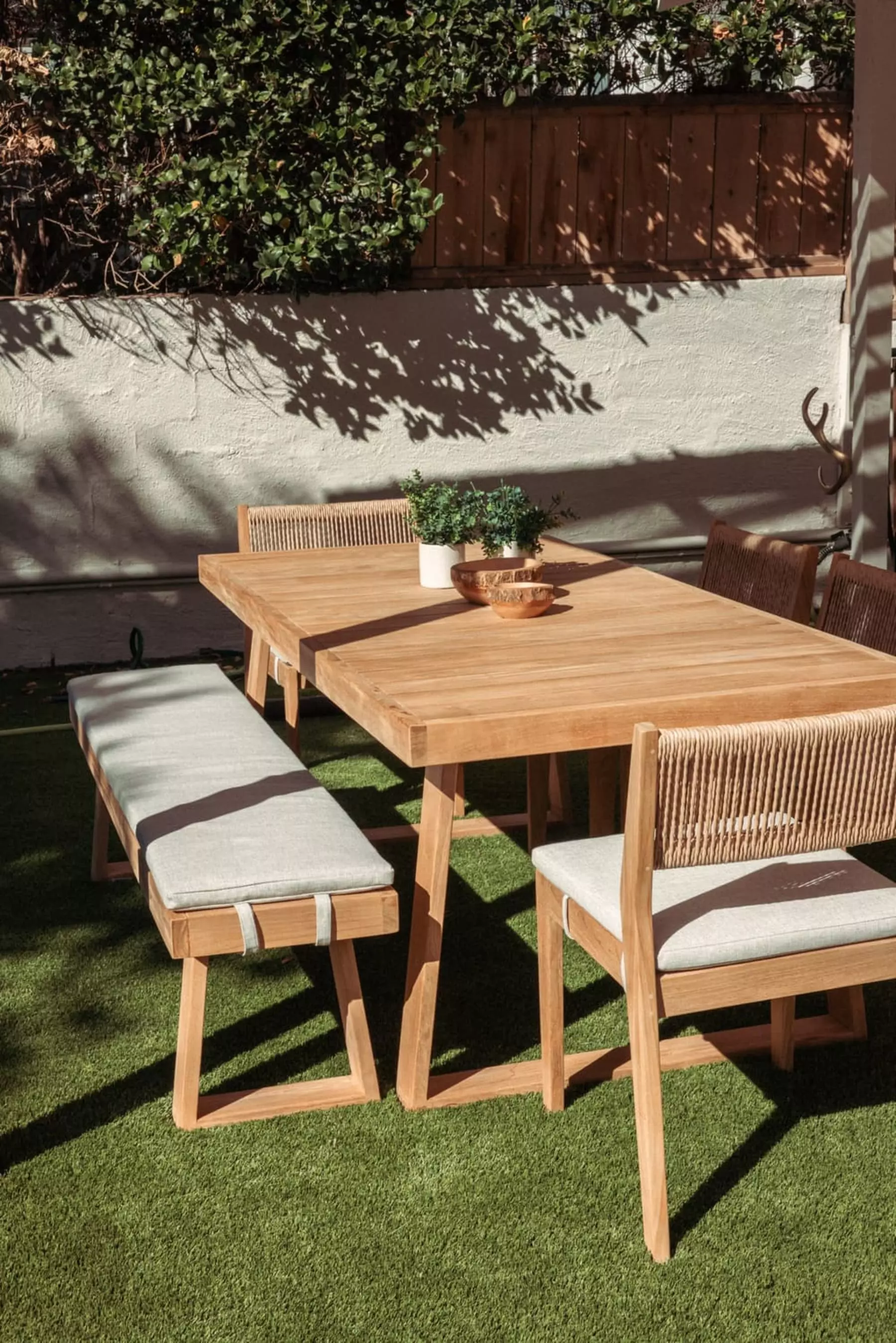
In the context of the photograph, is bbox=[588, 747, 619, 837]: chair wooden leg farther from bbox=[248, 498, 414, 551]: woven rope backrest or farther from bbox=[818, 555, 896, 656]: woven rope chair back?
bbox=[248, 498, 414, 551]: woven rope backrest

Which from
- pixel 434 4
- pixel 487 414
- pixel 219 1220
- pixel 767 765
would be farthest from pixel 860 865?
pixel 434 4

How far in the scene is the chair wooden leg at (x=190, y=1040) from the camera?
274 cm

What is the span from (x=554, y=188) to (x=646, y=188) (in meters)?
0.46

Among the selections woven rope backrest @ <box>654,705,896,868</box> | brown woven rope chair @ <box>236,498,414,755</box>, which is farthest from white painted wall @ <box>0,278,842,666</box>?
woven rope backrest @ <box>654,705,896,868</box>

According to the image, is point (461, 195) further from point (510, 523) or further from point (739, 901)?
point (739, 901)

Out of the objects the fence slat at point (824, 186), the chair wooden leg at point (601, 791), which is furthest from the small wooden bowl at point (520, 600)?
the fence slat at point (824, 186)

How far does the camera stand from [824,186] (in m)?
7.31

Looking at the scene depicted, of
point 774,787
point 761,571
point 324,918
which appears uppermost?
point 774,787

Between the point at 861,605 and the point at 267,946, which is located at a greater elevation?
the point at 861,605

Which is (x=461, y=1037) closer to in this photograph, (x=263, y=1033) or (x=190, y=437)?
(x=263, y=1033)

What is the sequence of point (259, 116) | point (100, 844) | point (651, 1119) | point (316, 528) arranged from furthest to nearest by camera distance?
1. point (259, 116)
2. point (316, 528)
3. point (100, 844)
4. point (651, 1119)

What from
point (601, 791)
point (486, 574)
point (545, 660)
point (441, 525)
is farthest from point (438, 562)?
point (545, 660)

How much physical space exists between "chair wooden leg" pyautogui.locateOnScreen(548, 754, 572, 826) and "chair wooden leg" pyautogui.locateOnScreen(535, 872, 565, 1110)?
171 centimetres

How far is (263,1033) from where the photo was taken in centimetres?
320
